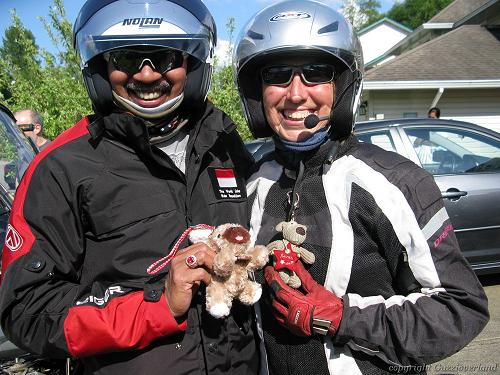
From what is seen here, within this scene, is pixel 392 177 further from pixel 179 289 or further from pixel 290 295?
pixel 179 289

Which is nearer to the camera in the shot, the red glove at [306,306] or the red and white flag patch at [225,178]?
the red glove at [306,306]

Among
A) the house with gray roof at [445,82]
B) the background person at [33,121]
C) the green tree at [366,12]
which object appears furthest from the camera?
the green tree at [366,12]

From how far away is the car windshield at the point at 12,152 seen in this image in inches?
127

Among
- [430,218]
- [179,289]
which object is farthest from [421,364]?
[179,289]

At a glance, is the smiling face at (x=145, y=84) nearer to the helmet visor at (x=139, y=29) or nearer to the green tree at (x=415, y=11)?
the helmet visor at (x=139, y=29)

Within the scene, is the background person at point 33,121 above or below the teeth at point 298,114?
below

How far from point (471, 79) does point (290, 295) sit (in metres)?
14.8

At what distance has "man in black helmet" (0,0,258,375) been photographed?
→ 1.69 metres

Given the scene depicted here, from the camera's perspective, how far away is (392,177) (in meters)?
1.81

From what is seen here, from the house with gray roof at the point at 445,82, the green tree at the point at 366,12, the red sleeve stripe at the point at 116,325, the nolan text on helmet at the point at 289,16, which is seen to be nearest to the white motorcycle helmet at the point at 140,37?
the nolan text on helmet at the point at 289,16

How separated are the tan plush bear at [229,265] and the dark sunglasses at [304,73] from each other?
66 cm

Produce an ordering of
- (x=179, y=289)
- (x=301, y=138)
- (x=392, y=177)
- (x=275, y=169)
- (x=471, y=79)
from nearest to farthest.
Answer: (x=179, y=289), (x=392, y=177), (x=301, y=138), (x=275, y=169), (x=471, y=79)

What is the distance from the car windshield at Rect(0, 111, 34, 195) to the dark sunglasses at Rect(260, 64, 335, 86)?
1895 mm

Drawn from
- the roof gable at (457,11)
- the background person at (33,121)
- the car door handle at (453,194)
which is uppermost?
the background person at (33,121)
